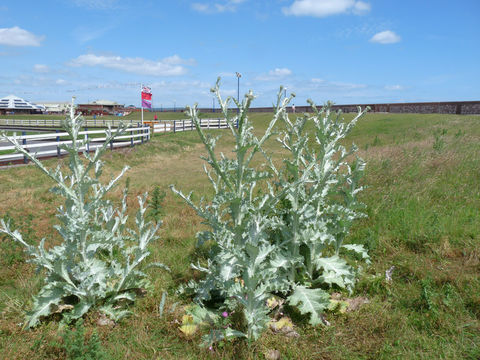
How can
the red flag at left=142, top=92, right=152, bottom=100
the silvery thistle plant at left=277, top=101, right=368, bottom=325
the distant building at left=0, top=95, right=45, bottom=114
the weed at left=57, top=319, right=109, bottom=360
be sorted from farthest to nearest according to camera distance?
the distant building at left=0, top=95, right=45, bottom=114
the red flag at left=142, top=92, right=152, bottom=100
the silvery thistle plant at left=277, top=101, right=368, bottom=325
the weed at left=57, top=319, right=109, bottom=360

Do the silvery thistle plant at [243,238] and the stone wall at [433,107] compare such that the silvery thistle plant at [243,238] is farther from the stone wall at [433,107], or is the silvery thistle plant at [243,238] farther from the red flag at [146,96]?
the red flag at [146,96]

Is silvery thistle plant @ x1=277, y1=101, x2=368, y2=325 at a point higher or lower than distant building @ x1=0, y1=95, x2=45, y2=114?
lower

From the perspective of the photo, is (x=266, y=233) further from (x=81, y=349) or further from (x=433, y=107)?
(x=433, y=107)

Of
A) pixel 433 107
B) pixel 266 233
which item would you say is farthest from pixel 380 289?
pixel 433 107

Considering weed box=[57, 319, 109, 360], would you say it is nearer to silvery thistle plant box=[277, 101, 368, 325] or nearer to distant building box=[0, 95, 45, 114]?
silvery thistle plant box=[277, 101, 368, 325]

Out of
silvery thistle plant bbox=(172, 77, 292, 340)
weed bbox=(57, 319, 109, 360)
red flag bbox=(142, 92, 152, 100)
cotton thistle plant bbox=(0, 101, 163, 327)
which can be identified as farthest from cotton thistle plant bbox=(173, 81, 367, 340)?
red flag bbox=(142, 92, 152, 100)

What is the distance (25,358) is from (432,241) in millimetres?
4778

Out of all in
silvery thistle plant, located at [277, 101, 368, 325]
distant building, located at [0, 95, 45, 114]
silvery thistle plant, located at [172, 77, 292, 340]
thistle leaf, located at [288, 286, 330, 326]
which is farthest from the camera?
distant building, located at [0, 95, 45, 114]

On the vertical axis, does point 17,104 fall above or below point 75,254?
above

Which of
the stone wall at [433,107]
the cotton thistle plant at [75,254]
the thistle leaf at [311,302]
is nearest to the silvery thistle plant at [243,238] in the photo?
the thistle leaf at [311,302]

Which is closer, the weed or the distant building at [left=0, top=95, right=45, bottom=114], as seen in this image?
the weed

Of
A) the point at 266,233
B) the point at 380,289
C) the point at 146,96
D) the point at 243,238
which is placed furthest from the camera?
the point at 146,96

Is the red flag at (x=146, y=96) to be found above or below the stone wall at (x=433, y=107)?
above

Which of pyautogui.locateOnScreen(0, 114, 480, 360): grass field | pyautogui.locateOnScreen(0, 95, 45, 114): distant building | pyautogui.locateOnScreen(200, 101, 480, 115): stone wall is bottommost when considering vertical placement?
pyautogui.locateOnScreen(0, 114, 480, 360): grass field
